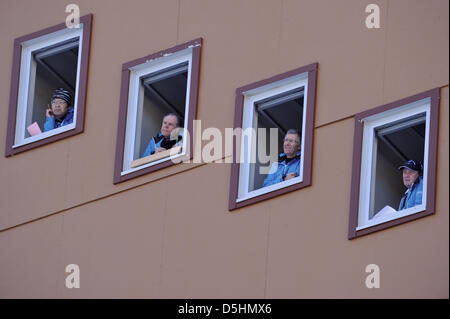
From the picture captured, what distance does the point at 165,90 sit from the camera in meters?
20.6

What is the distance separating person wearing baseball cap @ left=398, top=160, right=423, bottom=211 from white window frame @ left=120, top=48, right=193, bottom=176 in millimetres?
2663

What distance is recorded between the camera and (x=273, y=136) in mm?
19719

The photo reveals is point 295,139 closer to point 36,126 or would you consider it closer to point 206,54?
point 206,54

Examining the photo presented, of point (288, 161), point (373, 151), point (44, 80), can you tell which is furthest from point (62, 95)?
point (373, 151)

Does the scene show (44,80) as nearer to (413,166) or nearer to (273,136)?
(273,136)

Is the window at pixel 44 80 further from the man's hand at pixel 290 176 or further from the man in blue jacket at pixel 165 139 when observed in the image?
the man's hand at pixel 290 176

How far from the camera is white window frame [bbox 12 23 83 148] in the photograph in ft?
68.1

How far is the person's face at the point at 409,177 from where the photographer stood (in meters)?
18.5

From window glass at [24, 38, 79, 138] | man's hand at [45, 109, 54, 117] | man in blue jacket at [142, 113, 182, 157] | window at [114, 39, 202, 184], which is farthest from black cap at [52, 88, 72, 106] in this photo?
man in blue jacket at [142, 113, 182, 157]

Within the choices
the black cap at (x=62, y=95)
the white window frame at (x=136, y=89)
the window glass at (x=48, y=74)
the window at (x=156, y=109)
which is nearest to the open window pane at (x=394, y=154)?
the window at (x=156, y=109)

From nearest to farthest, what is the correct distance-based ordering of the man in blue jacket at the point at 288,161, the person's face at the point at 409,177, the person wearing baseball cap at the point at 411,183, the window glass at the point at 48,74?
the person wearing baseball cap at the point at 411,183
the person's face at the point at 409,177
the man in blue jacket at the point at 288,161
the window glass at the point at 48,74

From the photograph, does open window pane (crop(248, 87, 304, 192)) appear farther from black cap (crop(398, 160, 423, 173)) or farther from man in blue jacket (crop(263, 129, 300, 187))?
black cap (crop(398, 160, 423, 173))

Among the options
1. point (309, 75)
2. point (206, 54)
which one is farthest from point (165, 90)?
point (309, 75)

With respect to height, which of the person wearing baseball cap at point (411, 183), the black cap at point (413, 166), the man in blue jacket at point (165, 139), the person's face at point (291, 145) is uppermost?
the man in blue jacket at point (165, 139)
